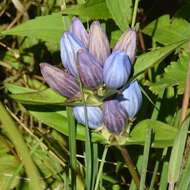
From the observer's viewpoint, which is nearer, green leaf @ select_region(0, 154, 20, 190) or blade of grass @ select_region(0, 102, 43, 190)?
blade of grass @ select_region(0, 102, 43, 190)

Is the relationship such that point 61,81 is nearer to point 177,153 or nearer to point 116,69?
point 116,69

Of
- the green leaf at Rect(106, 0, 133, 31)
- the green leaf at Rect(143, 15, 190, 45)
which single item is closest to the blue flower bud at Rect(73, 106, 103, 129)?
the green leaf at Rect(106, 0, 133, 31)

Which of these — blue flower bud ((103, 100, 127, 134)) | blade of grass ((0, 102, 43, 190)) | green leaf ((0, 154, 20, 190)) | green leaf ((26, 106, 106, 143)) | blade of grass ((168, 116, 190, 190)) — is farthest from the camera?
green leaf ((0, 154, 20, 190))

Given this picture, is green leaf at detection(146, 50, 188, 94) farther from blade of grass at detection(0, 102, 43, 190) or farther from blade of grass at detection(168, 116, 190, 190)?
blade of grass at detection(0, 102, 43, 190)

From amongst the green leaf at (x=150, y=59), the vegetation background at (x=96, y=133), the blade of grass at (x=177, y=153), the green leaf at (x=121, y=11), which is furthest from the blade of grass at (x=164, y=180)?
the green leaf at (x=121, y=11)

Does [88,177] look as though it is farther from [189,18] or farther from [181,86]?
[189,18]

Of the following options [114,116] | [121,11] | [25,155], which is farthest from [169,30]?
[25,155]

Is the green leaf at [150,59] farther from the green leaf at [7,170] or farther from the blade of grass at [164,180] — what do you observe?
the green leaf at [7,170]
